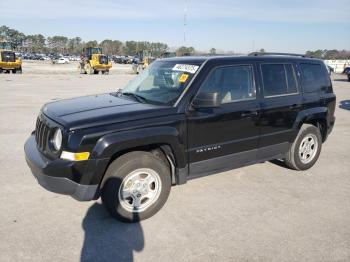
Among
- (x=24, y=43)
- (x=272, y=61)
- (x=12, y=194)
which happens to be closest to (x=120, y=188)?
(x=12, y=194)

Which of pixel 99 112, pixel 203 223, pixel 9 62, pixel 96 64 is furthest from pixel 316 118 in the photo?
pixel 96 64

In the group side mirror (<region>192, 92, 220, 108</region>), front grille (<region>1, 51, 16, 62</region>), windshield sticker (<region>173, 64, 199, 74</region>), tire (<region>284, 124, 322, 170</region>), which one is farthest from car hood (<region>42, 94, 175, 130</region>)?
front grille (<region>1, 51, 16, 62</region>)

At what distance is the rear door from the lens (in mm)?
4766

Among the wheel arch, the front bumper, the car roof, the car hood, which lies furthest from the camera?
the wheel arch

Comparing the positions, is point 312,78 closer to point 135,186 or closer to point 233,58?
point 233,58

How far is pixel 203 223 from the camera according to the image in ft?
12.7

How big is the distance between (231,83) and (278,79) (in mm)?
947

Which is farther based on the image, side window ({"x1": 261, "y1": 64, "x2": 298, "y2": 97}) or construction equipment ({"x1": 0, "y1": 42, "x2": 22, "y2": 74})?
construction equipment ({"x1": 0, "y1": 42, "x2": 22, "y2": 74})

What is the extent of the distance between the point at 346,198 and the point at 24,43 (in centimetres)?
15345

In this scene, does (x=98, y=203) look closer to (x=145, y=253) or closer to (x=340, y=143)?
(x=145, y=253)

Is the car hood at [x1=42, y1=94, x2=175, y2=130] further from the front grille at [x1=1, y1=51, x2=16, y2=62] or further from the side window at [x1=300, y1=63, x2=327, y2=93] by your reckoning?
the front grille at [x1=1, y1=51, x2=16, y2=62]

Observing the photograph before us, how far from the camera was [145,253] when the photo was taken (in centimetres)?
329

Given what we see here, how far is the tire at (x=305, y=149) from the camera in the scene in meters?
5.45

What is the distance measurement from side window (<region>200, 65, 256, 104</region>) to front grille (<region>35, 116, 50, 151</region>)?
1896 mm
